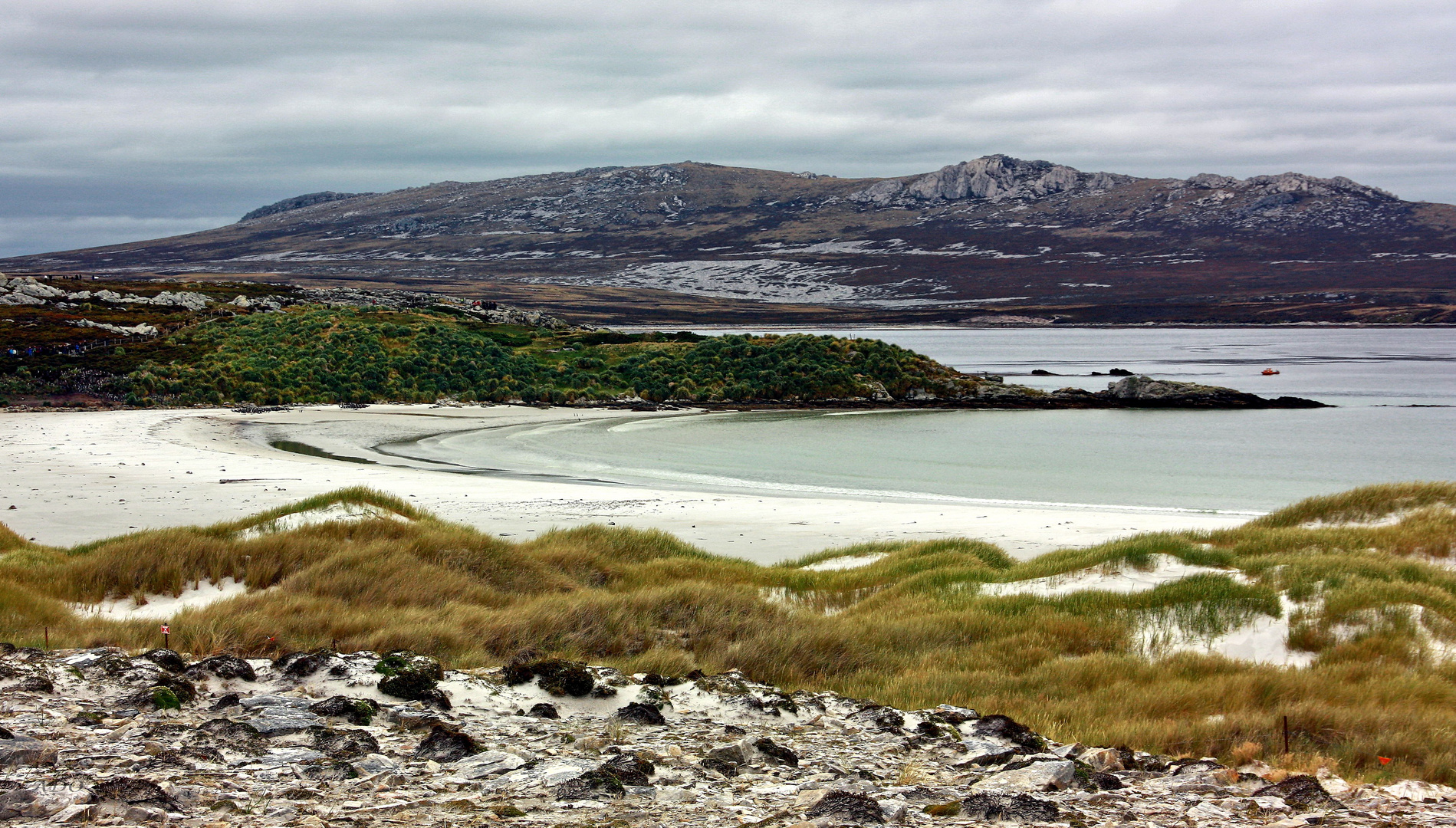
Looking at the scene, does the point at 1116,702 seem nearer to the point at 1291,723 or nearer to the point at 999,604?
the point at 1291,723

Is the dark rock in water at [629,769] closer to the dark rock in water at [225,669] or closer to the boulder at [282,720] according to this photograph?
the boulder at [282,720]

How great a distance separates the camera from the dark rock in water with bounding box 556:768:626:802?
4824 millimetres

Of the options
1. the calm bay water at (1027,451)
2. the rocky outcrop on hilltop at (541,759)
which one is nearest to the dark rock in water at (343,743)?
the rocky outcrop on hilltop at (541,759)

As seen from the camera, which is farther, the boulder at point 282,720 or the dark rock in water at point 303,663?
the dark rock in water at point 303,663

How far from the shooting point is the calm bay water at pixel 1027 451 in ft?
81.8

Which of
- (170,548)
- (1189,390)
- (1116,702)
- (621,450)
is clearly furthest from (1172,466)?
(170,548)

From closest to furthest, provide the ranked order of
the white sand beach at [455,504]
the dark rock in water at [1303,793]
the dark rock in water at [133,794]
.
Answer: the dark rock in water at [133,794] < the dark rock in water at [1303,793] < the white sand beach at [455,504]

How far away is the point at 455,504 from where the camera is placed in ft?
60.6

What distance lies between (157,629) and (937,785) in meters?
6.00

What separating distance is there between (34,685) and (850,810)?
4.75 metres

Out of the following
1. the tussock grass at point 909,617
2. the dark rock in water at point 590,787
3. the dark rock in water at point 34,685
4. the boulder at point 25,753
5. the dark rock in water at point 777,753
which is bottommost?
the tussock grass at point 909,617

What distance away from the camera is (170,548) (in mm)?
9969

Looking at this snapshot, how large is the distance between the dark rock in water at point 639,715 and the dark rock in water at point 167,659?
2785 mm

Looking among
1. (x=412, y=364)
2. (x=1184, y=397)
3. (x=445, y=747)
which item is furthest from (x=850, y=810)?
(x=1184, y=397)
